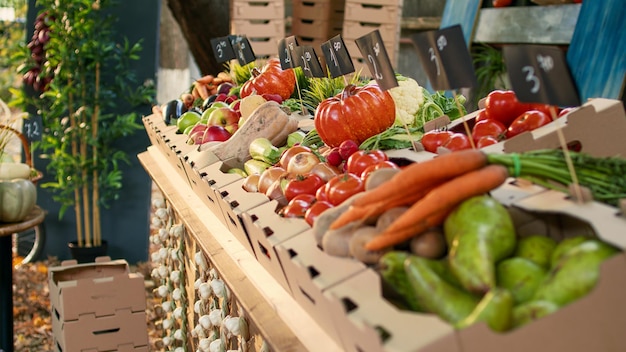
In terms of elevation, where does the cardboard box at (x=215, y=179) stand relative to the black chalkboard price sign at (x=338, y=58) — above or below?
below

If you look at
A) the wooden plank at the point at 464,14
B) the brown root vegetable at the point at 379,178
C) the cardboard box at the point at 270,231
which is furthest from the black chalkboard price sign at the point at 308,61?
the wooden plank at the point at 464,14

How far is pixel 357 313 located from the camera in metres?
1.14

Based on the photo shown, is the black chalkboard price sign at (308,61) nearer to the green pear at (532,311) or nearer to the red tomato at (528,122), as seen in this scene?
the red tomato at (528,122)

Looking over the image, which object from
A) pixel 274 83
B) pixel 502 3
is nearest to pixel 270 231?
pixel 274 83

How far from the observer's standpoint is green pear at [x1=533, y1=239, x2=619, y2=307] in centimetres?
109

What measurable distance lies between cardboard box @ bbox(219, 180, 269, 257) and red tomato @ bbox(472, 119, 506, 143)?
0.59 meters

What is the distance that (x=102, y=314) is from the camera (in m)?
3.15

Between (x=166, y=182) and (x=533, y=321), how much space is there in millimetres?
2546

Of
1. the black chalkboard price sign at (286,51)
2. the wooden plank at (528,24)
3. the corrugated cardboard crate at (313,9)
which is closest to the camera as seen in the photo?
the black chalkboard price sign at (286,51)

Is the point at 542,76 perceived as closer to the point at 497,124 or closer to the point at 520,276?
the point at 520,276

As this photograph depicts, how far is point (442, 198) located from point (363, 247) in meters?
0.17

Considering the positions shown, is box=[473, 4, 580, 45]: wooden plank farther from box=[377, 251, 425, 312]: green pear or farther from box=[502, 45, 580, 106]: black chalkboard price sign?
box=[377, 251, 425, 312]: green pear

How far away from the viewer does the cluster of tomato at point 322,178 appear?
1665mm

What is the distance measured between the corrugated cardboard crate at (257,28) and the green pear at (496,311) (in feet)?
17.4
